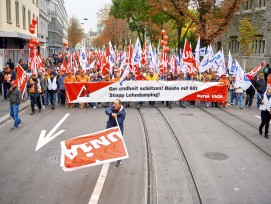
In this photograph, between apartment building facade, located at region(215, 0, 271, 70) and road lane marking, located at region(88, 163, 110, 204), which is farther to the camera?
apartment building facade, located at region(215, 0, 271, 70)

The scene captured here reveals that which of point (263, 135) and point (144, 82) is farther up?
point (144, 82)

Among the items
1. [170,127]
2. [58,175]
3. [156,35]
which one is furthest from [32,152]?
[156,35]

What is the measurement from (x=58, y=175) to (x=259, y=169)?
4.86m

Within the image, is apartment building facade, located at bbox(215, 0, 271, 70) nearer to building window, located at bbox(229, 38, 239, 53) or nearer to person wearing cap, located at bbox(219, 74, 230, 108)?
building window, located at bbox(229, 38, 239, 53)

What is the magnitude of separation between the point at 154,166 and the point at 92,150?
183 cm

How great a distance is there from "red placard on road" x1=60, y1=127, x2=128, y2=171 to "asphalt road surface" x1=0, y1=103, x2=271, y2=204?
0.55 metres

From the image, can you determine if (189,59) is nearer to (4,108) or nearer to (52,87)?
(52,87)

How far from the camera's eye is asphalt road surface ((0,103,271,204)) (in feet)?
22.0

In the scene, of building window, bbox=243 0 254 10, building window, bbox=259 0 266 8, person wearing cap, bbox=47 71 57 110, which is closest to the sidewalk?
person wearing cap, bbox=47 71 57 110

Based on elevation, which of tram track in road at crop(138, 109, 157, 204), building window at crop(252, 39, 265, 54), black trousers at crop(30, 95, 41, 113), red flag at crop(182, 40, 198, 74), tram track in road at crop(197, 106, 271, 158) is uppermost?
building window at crop(252, 39, 265, 54)

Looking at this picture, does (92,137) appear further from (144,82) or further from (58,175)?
(144,82)

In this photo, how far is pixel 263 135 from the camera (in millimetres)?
11750

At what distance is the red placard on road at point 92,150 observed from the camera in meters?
6.94

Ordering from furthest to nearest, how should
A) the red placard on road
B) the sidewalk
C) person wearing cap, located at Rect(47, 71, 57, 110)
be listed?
person wearing cap, located at Rect(47, 71, 57, 110), the sidewalk, the red placard on road
